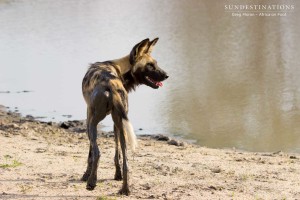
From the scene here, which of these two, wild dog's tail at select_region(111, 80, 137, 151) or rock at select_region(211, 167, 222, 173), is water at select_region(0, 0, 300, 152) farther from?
wild dog's tail at select_region(111, 80, 137, 151)

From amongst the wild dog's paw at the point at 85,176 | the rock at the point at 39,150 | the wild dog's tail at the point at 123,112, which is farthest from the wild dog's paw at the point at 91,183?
the rock at the point at 39,150

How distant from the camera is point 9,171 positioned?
6.44m

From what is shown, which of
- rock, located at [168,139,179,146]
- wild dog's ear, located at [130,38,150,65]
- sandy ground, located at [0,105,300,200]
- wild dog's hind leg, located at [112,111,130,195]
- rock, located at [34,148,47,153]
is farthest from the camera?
rock, located at [168,139,179,146]

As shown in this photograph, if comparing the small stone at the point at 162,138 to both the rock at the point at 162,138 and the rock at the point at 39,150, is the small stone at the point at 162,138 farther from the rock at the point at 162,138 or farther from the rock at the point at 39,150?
the rock at the point at 39,150

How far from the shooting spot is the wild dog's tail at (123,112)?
18.1 ft

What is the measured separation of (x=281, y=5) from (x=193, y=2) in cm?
284

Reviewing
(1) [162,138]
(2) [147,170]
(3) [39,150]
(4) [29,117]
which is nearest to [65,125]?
Result: (4) [29,117]

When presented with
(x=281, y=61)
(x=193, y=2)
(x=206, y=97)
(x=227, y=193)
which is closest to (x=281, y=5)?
(x=193, y=2)

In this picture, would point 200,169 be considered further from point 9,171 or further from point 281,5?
point 281,5

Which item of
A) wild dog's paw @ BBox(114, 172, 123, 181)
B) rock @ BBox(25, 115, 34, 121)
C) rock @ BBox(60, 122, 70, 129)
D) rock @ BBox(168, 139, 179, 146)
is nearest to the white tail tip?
wild dog's paw @ BBox(114, 172, 123, 181)

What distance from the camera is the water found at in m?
9.82

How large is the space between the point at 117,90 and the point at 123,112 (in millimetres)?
223

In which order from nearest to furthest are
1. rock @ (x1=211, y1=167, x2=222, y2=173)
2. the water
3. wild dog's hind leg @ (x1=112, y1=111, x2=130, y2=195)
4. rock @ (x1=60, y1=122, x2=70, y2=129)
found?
wild dog's hind leg @ (x1=112, y1=111, x2=130, y2=195) → rock @ (x1=211, y1=167, x2=222, y2=173) → rock @ (x1=60, y1=122, x2=70, y2=129) → the water

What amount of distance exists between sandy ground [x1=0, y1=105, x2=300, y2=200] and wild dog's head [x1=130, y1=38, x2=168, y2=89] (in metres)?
0.90
